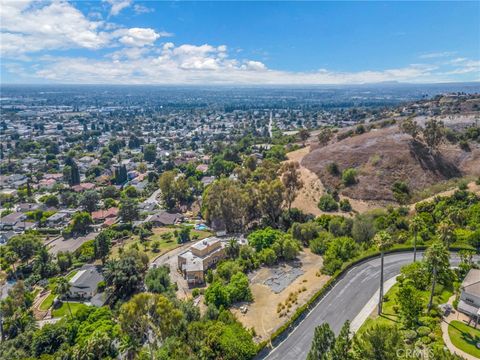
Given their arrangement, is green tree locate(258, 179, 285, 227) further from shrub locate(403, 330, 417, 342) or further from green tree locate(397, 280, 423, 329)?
shrub locate(403, 330, 417, 342)

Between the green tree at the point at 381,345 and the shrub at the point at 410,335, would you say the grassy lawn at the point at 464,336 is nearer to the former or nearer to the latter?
the shrub at the point at 410,335

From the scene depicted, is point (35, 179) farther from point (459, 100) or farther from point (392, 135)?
point (459, 100)

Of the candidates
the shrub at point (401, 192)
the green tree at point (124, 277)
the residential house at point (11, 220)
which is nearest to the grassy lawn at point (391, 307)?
the green tree at point (124, 277)

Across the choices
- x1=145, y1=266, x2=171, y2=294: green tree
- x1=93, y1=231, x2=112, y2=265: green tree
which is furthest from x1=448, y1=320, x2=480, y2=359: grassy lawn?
x1=93, y1=231, x2=112, y2=265: green tree

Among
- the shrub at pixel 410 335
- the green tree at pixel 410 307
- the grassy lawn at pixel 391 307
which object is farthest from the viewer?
the grassy lawn at pixel 391 307

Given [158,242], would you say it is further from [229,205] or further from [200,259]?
[200,259]

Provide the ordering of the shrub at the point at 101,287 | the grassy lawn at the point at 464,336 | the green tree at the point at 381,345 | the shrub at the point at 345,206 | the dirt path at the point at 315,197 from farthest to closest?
the shrub at the point at 345,206 → the dirt path at the point at 315,197 → the shrub at the point at 101,287 → the grassy lawn at the point at 464,336 → the green tree at the point at 381,345
